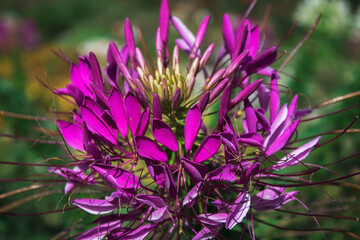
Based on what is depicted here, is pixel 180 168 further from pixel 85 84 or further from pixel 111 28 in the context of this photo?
pixel 111 28

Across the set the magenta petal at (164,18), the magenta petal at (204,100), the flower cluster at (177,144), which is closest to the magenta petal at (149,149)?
the flower cluster at (177,144)

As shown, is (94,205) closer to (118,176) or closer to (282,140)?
(118,176)

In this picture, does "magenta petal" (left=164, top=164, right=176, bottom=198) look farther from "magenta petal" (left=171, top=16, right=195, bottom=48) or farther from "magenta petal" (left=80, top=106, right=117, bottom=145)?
"magenta petal" (left=171, top=16, right=195, bottom=48)

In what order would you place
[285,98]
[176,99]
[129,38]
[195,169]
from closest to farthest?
[195,169]
[176,99]
[129,38]
[285,98]

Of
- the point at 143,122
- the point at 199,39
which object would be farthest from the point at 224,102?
the point at 199,39

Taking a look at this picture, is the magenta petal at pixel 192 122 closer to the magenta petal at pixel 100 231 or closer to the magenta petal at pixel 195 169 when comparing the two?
the magenta petal at pixel 195 169

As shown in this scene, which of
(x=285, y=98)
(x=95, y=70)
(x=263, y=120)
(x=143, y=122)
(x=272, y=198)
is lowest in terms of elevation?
(x=285, y=98)

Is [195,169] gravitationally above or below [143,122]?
below

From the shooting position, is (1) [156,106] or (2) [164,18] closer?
(1) [156,106]

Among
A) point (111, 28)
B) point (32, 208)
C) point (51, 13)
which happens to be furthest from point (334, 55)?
A: point (51, 13)

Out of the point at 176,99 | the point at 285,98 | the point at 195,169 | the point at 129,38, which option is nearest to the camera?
the point at 195,169
